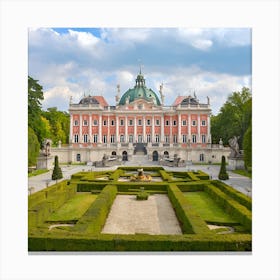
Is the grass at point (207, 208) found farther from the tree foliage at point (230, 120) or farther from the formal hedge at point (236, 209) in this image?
the tree foliage at point (230, 120)

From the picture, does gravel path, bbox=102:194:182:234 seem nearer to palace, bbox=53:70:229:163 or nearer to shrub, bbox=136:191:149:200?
shrub, bbox=136:191:149:200

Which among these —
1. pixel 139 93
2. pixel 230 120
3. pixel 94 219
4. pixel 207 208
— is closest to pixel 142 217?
pixel 94 219

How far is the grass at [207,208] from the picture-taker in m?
10.6

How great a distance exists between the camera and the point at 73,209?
40.8 ft

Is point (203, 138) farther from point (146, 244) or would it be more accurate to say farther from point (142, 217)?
point (146, 244)

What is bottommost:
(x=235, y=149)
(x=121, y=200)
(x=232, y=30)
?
(x=121, y=200)

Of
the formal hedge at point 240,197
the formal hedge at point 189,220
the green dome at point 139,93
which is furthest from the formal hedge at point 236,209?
the green dome at point 139,93

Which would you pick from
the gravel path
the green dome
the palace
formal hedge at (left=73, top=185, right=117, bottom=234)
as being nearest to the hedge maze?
formal hedge at (left=73, top=185, right=117, bottom=234)

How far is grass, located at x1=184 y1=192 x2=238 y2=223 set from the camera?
10578 millimetres

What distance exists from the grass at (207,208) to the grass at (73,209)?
443 cm
